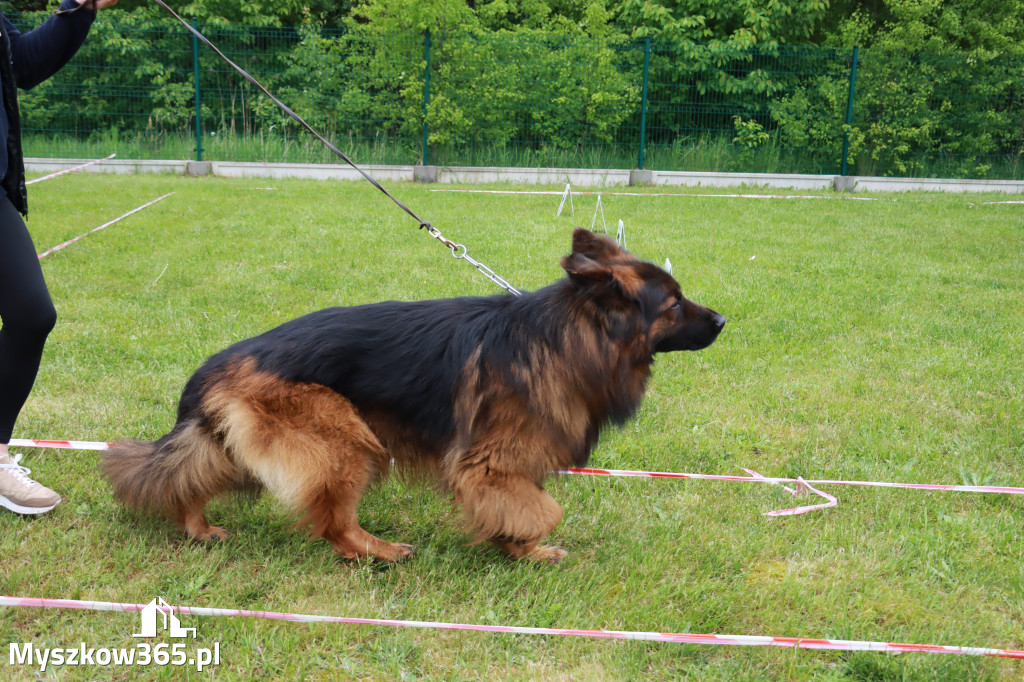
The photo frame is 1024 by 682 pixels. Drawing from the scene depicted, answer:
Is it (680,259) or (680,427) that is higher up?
(680,259)

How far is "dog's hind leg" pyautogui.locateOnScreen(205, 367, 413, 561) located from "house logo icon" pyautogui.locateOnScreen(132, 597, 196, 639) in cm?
56

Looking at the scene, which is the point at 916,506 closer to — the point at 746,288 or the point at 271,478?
the point at 271,478

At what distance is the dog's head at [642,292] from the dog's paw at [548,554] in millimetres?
964

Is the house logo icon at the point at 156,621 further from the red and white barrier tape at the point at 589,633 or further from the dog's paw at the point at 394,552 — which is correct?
the dog's paw at the point at 394,552

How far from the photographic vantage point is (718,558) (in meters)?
3.24

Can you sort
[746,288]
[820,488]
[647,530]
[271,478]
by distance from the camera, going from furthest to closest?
[746,288] → [820,488] → [647,530] → [271,478]

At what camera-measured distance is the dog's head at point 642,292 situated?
116 inches

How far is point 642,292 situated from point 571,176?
13.6m

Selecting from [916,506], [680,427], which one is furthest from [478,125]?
[916,506]

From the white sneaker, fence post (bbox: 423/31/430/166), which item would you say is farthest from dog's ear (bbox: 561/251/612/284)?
fence post (bbox: 423/31/430/166)

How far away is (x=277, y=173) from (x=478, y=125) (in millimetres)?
4413

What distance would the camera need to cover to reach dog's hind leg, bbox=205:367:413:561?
2.94 metres

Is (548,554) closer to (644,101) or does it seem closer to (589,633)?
(589,633)

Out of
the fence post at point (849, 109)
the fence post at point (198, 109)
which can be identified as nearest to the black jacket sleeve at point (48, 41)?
the fence post at point (198, 109)
